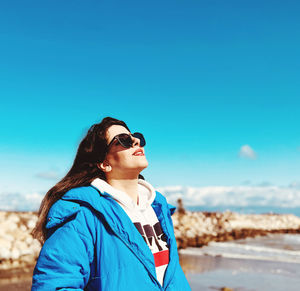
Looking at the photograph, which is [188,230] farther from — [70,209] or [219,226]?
[70,209]

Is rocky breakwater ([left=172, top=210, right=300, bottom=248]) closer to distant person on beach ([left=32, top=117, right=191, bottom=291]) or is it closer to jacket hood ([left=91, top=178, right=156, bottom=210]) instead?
jacket hood ([left=91, top=178, right=156, bottom=210])

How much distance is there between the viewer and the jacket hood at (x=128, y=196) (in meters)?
2.16

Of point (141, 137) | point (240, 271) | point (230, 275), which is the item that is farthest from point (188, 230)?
point (141, 137)

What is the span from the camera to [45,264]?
1.76 m

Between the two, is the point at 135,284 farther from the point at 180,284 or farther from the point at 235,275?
the point at 235,275

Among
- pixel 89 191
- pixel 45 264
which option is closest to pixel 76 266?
pixel 45 264

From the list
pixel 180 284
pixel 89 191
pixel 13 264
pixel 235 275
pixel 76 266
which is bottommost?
pixel 235 275

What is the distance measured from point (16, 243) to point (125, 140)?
8.47 metres

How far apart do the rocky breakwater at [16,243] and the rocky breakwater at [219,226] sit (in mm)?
6282

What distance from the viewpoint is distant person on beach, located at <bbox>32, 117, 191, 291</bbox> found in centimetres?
179

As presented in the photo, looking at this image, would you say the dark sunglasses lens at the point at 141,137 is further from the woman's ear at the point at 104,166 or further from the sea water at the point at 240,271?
the sea water at the point at 240,271

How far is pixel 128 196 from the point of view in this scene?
7.41 ft

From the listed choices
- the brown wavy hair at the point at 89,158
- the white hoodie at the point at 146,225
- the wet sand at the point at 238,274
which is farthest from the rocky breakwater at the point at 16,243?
the white hoodie at the point at 146,225

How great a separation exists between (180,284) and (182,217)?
15075 millimetres
